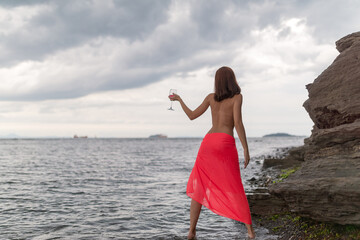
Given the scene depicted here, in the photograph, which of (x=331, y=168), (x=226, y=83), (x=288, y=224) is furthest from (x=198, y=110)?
(x=288, y=224)

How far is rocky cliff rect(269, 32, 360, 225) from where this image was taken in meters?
5.65

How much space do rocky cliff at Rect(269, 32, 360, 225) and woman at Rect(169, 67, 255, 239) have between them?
2.86 ft

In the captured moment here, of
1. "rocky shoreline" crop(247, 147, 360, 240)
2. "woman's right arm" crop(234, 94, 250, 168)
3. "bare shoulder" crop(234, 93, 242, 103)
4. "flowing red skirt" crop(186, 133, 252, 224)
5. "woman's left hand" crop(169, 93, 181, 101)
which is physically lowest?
"rocky shoreline" crop(247, 147, 360, 240)

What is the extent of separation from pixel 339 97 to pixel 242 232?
395 centimetres

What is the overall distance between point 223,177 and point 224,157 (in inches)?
17.0

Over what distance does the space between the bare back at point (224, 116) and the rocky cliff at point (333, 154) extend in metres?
1.60

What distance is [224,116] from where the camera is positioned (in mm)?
6699

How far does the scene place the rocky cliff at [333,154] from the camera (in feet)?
18.5

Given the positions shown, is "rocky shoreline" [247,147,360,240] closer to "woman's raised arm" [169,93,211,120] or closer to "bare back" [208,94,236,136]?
"bare back" [208,94,236,136]

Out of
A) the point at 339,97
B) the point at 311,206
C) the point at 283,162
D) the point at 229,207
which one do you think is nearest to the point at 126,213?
the point at 229,207

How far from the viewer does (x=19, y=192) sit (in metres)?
16.7

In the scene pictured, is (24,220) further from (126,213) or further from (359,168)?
(359,168)

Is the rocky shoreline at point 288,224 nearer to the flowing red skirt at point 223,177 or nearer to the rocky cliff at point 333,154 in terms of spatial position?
the rocky cliff at point 333,154

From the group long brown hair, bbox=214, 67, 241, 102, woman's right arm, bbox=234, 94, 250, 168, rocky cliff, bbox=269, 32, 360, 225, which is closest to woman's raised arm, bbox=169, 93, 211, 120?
long brown hair, bbox=214, 67, 241, 102
